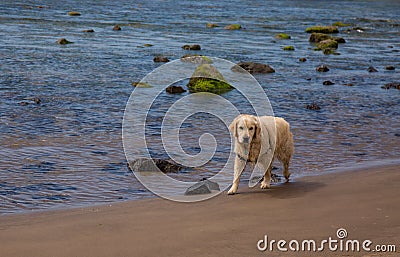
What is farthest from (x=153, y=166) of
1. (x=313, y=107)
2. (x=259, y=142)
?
(x=313, y=107)

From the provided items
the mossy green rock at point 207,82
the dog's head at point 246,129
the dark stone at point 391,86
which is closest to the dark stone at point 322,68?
the dark stone at point 391,86

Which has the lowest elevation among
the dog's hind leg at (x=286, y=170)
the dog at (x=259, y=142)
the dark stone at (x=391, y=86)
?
the dog's hind leg at (x=286, y=170)

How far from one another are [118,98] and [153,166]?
7.28 meters

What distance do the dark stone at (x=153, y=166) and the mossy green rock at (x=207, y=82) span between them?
8.50 meters

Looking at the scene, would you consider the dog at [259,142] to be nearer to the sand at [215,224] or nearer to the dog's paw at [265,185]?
the dog's paw at [265,185]

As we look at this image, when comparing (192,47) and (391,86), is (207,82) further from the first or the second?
(192,47)

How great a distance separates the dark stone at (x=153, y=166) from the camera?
1074 centimetres

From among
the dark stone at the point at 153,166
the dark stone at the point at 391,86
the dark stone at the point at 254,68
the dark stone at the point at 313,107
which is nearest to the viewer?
the dark stone at the point at 153,166

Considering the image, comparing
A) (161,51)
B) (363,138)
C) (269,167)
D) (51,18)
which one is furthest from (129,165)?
(51,18)

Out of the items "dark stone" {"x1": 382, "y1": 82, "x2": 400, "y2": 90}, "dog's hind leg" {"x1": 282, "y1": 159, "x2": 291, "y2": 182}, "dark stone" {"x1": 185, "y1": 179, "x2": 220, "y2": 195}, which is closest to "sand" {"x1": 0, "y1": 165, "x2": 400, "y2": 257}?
"dark stone" {"x1": 185, "y1": 179, "x2": 220, "y2": 195}

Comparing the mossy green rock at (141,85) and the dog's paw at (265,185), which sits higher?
the mossy green rock at (141,85)

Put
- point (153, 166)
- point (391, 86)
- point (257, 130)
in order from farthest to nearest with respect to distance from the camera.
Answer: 1. point (391, 86)
2. point (153, 166)
3. point (257, 130)

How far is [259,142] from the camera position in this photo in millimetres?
9156

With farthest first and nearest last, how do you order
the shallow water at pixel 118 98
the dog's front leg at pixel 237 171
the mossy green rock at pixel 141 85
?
the mossy green rock at pixel 141 85 → the shallow water at pixel 118 98 → the dog's front leg at pixel 237 171
